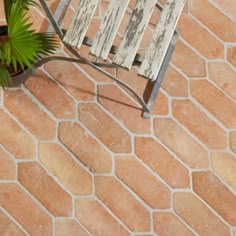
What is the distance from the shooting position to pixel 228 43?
2068 mm

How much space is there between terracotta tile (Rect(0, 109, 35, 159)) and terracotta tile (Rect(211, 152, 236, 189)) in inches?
32.9

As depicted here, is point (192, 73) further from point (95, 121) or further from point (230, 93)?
point (95, 121)

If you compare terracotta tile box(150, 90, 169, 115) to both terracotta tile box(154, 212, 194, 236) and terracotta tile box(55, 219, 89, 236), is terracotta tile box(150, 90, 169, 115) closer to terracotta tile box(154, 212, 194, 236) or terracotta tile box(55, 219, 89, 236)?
terracotta tile box(154, 212, 194, 236)

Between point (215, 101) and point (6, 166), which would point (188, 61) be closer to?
point (215, 101)

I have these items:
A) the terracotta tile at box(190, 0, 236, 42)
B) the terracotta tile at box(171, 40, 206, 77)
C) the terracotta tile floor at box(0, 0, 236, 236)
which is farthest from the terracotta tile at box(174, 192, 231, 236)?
the terracotta tile at box(190, 0, 236, 42)

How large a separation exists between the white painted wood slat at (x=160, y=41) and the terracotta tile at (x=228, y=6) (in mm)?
657

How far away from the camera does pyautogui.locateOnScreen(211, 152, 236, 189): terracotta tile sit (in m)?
1.88

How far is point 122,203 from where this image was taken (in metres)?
1.80

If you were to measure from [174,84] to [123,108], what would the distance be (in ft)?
0.92

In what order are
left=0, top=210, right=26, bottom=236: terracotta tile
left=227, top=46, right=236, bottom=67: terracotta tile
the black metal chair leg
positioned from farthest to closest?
left=227, top=46, right=236, bottom=67: terracotta tile < the black metal chair leg < left=0, top=210, right=26, bottom=236: terracotta tile

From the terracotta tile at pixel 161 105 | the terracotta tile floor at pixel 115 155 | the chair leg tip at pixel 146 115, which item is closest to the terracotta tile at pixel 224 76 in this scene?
the terracotta tile floor at pixel 115 155

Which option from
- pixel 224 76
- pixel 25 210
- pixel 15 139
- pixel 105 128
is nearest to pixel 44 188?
pixel 25 210

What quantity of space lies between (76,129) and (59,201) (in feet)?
1.08

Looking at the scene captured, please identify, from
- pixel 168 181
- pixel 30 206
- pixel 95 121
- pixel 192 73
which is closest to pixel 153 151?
pixel 168 181
